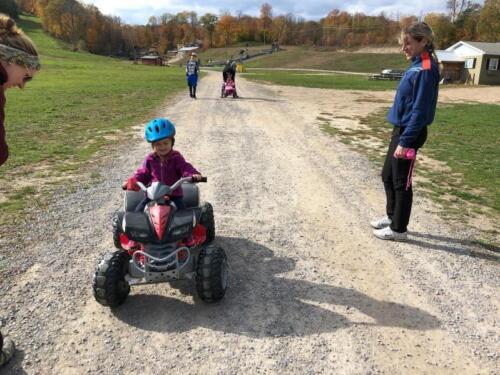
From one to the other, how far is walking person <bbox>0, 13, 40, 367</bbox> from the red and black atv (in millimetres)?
1372

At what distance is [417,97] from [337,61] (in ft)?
269

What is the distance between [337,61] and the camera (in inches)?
3196

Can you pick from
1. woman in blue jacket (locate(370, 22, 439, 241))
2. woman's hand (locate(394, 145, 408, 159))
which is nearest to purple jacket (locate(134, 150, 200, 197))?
woman's hand (locate(394, 145, 408, 159))

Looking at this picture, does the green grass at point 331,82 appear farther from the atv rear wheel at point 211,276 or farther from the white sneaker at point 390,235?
the atv rear wheel at point 211,276

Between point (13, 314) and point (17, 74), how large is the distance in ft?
7.23

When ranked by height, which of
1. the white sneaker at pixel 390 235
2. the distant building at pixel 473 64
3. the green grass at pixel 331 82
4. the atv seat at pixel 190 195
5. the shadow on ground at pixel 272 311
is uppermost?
the distant building at pixel 473 64

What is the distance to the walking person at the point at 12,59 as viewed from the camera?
98.2 inches

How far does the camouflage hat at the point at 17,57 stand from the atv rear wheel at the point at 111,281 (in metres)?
1.75

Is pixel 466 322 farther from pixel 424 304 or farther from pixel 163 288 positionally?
pixel 163 288

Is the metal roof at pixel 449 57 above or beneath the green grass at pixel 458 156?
above

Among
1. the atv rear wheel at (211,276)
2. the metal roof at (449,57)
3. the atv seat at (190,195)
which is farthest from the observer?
the metal roof at (449,57)

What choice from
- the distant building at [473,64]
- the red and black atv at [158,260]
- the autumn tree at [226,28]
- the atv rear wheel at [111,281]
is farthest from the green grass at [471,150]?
the autumn tree at [226,28]

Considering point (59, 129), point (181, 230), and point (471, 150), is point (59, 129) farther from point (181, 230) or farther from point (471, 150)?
point (471, 150)

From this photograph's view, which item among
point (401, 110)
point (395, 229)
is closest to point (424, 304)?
point (395, 229)
